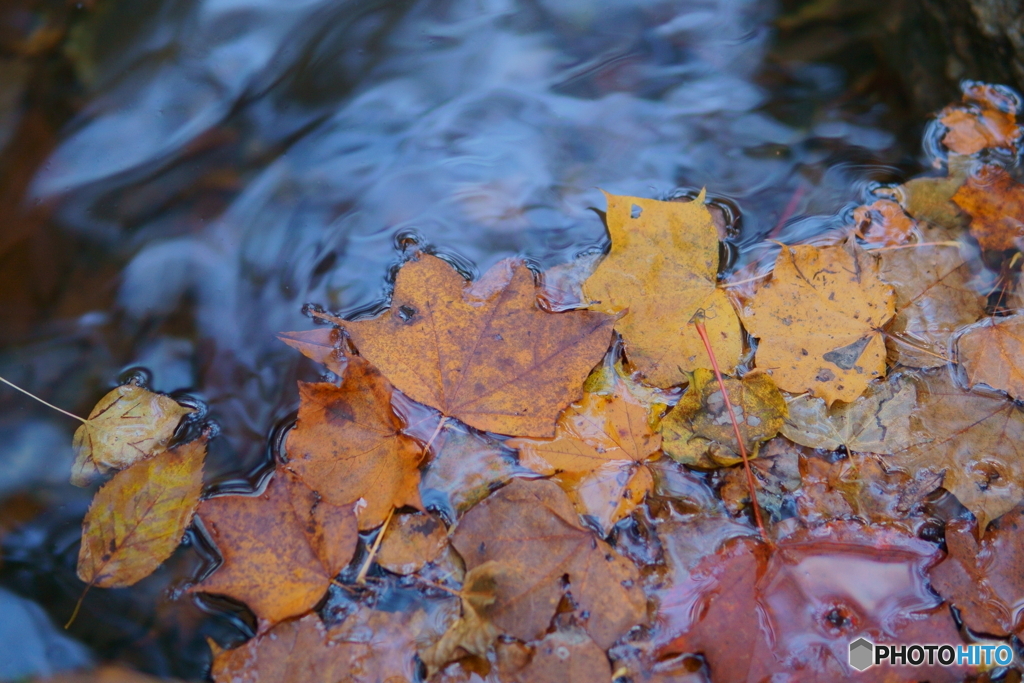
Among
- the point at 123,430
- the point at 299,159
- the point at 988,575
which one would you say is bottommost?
the point at 988,575

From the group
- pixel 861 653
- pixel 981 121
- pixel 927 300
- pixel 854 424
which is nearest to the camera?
pixel 861 653

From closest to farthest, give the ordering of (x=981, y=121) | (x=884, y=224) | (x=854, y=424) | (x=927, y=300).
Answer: (x=854, y=424) < (x=927, y=300) < (x=884, y=224) < (x=981, y=121)

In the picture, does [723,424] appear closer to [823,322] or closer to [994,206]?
[823,322]

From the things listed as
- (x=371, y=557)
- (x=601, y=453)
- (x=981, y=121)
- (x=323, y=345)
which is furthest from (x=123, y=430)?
(x=981, y=121)

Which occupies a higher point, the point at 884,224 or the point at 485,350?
the point at 485,350

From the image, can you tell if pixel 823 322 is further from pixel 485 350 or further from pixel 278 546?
pixel 278 546

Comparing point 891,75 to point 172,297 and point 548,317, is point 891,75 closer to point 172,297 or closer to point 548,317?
point 548,317

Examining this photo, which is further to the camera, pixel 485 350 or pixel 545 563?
pixel 485 350
